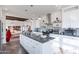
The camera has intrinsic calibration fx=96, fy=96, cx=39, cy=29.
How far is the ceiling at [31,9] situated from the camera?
183 centimetres

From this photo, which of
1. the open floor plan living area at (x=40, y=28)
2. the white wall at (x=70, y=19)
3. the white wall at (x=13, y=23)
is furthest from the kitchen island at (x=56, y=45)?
the white wall at (x=13, y=23)

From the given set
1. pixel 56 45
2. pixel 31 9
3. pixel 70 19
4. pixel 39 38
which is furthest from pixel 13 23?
pixel 70 19

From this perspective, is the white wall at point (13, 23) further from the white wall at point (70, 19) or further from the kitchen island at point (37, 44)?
the white wall at point (70, 19)

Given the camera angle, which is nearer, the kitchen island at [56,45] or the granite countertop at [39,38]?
the kitchen island at [56,45]

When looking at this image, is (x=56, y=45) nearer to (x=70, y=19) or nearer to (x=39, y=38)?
(x=39, y=38)

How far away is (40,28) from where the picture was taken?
190cm

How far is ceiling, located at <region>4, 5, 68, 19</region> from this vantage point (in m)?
1.83

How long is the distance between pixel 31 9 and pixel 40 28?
0.41 metres

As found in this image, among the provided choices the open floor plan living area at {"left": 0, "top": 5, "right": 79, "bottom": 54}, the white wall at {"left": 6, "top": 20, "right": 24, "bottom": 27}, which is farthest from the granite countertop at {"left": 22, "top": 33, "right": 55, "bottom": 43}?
the white wall at {"left": 6, "top": 20, "right": 24, "bottom": 27}

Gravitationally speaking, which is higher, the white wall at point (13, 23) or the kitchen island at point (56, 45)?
the white wall at point (13, 23)

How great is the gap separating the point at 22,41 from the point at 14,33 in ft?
0.77

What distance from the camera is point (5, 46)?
186 cm
